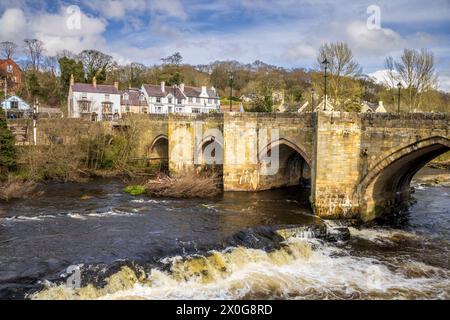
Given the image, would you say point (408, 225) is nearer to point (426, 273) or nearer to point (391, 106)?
point (426, 273)

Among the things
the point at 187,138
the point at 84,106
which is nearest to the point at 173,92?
the point at 84,106

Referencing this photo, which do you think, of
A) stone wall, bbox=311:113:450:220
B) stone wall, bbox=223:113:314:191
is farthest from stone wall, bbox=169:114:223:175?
stone wall, bbox=311:113:450:220

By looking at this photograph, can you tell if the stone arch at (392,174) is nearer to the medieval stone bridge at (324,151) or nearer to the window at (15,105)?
the medieval stone bridge at (324,151)

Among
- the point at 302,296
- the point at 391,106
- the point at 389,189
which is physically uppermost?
the point at 391,106

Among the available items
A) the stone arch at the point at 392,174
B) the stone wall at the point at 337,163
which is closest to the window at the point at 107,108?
the stone wall at the point at 337,163

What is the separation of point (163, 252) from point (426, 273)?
31.6 feet

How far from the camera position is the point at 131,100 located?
58.5 meters

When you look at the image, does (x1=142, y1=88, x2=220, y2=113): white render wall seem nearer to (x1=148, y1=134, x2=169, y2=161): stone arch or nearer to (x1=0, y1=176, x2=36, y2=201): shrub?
(x1=148, y1=134, x2=169, y2=161): stone arch

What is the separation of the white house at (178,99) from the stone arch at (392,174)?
3962cm

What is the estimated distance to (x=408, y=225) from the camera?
65.9 feet

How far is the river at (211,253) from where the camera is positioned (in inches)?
494

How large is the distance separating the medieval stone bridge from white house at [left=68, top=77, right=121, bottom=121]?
2367 centimetres

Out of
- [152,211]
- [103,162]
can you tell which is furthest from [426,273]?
[103,162]

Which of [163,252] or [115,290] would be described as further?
[163,252]
